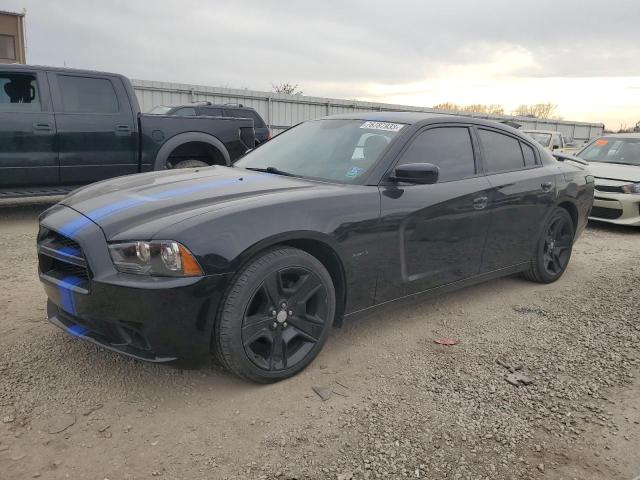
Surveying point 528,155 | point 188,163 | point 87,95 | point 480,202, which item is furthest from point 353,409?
point 87,95

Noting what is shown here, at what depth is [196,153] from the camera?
25.2 feet

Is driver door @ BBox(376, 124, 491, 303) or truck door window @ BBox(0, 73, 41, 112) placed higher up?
truck door window @ BBox(0, 73, 41, 112)

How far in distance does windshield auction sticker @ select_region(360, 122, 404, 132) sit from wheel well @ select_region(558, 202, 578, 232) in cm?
217

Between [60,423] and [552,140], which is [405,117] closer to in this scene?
[60,423]

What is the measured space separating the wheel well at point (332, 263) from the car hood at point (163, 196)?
0.34 metres

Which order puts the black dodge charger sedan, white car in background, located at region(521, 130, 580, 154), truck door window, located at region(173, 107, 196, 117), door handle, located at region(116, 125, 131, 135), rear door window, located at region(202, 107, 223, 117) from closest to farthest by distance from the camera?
the black dodge charger sedan, door handle, located at region(116, 125, 131, 135), truck door window, located at region(173, 107, 196, 117), rear door window, located at region(202, 107, 223, 117), white car in background, located at region(521, 130, 580, 154)

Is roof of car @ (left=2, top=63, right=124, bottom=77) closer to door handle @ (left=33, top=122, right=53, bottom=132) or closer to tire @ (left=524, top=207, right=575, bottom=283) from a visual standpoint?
door handle @ (left=33, top=122, right=53, bottom=132)

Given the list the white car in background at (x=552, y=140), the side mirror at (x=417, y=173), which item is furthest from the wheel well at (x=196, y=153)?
the white car in background at (x=552, y=140)

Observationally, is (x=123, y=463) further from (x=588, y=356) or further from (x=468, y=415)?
(x=588, y=356)

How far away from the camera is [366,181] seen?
3285 millimetres

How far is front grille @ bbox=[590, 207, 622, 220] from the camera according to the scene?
7.82m

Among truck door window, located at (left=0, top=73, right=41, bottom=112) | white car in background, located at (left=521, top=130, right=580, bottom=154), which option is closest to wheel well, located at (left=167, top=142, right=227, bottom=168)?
truck door window, located at (left=0, top=73, right=41, bottom=112)

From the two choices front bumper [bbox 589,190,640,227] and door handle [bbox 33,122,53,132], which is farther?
front bumper [bbox 589,190,640,227]

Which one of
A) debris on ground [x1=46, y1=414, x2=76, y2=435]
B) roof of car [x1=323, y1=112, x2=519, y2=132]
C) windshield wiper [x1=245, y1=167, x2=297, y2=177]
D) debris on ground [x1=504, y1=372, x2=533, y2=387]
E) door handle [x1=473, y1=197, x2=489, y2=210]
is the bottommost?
debris on ground [x1=504, y1=372, x2=533, y2=387]
